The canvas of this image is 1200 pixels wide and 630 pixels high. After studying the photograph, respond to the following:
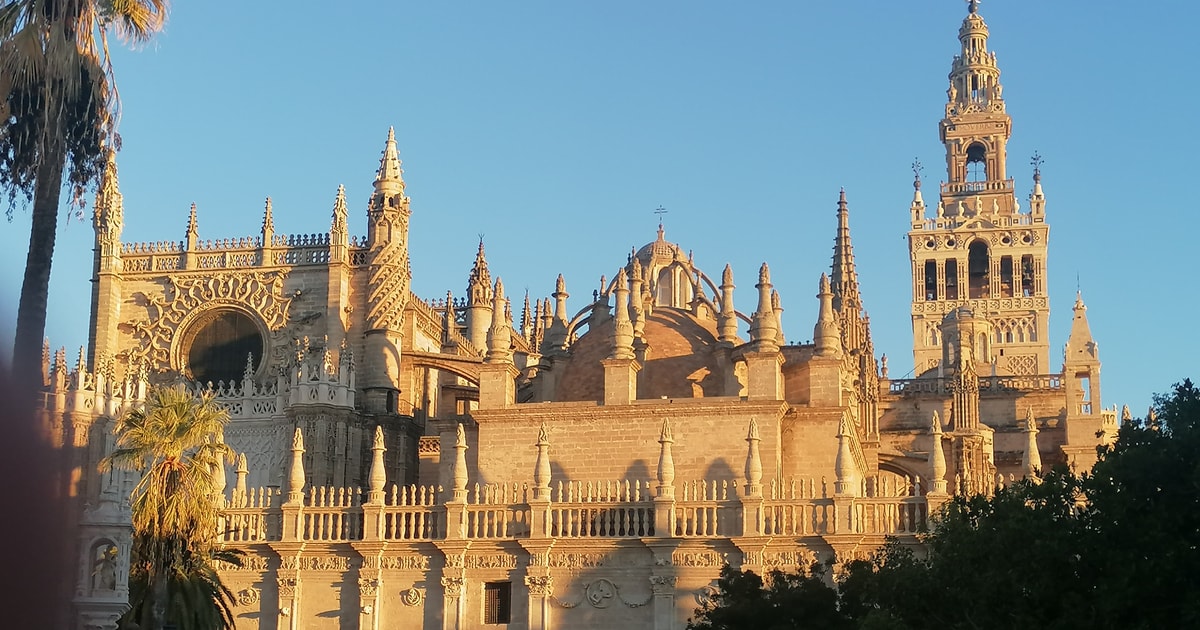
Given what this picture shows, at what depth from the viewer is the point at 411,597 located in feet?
122

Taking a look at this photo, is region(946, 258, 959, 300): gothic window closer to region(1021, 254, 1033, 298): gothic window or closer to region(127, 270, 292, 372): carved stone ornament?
region(1021, 254, 1033, 298): gothic window

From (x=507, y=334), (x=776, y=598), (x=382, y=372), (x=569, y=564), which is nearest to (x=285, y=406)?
(x=382, y=372)

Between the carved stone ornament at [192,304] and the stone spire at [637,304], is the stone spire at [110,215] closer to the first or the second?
the carved stone ornament at [192,304]

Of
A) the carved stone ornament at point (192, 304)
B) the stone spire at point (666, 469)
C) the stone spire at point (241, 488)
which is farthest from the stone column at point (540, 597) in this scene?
the carved stone ornament at point (192, 304)

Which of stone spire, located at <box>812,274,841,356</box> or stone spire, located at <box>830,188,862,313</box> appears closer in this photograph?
stone spire, located at <box>812,274,841,356</box>

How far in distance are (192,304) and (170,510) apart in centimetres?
1904

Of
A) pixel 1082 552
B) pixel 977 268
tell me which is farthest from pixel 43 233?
pixel 977 268

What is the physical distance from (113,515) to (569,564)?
16.9 meters

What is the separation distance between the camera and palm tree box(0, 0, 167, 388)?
21641 mm

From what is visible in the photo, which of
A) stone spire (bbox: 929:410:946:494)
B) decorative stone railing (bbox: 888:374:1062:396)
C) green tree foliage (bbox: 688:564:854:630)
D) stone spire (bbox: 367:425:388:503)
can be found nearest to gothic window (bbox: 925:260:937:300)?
decorative stone railing (bbox: 888:374:1062:396)

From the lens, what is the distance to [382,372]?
1797 inches

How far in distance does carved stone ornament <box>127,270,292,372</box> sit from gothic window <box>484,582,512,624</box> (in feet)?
43.0

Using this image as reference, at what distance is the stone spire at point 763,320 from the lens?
128 feet

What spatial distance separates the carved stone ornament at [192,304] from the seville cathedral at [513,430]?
0.07 m
